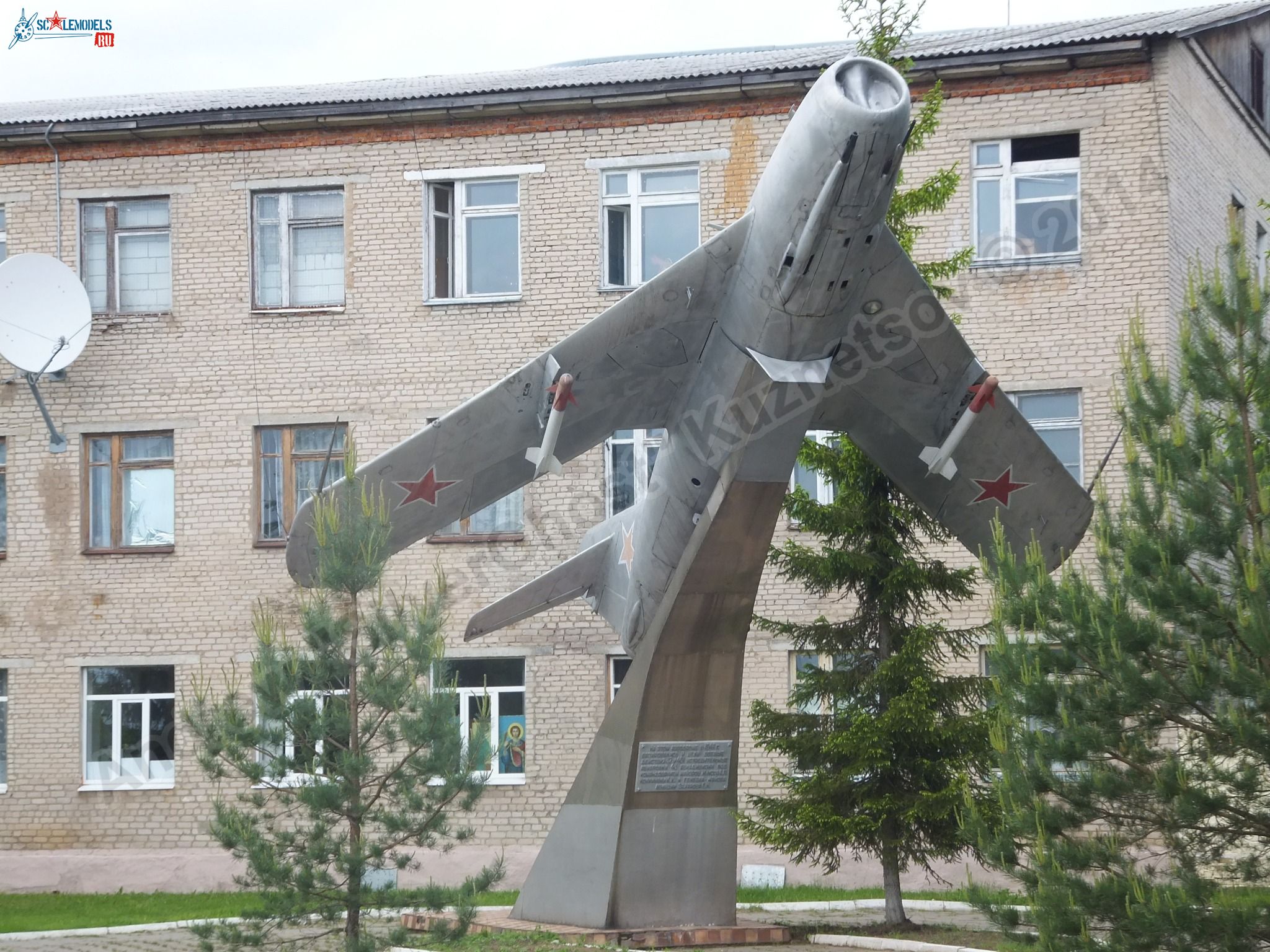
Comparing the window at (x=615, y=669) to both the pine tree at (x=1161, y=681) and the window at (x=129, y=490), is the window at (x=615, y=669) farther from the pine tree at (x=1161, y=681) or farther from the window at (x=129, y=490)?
the pine tree at (x=1161, y=681)

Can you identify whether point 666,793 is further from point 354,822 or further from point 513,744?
point 513,744

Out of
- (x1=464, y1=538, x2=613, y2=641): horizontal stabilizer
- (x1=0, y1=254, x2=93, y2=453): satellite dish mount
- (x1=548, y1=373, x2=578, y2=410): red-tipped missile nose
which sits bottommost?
(x1=464, y1=538, x2=613, y2=641): horizontal stabilizer

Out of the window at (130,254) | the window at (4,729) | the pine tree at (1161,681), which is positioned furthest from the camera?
the window at (130,254)

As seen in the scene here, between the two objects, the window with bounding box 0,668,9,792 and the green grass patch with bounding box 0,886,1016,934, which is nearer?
the green grass patch with bounding box 0,886,1016,934

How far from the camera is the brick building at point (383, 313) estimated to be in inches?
728

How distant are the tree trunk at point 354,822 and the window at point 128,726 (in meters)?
11.2

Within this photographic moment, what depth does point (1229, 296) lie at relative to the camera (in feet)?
27.7

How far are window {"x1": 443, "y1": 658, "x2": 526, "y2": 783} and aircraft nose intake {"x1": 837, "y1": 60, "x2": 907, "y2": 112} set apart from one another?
11.5 m

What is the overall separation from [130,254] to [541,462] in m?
11.7

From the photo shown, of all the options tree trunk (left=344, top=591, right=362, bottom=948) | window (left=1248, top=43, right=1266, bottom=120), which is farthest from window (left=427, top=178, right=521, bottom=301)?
tree trunk (left=344, top=591, right=362, bottom=948)

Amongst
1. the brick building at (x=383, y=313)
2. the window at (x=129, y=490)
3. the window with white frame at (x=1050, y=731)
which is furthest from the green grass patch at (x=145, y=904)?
the window with white frame at (x=1050, y=731)

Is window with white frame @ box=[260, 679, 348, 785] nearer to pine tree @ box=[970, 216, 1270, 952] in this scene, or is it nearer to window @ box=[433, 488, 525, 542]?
pine tree @ box=[970, 216, 1270, 952]

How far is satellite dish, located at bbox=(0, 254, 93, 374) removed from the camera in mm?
18500

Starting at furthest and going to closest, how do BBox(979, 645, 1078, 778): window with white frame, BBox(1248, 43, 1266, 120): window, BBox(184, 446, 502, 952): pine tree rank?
BBox(1248, 43, 1266, 120): window → BBox(184, 446, 502, 952): pine tree → BBox(979, 645, 1078, 778): window with white frame
